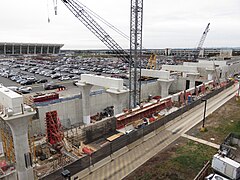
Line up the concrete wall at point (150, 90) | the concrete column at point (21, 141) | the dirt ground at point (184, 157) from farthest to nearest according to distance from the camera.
Answer: 1. the concrete wall at point (150, 90)
2. the concrete column at point (21, 141)
3. the dirt ground at point (184, 157)

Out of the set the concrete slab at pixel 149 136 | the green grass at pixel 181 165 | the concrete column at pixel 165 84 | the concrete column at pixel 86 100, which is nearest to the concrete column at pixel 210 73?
the concrete column at pixel 165 84

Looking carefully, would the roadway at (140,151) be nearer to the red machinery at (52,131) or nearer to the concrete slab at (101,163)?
the concrete slab at (101,163)

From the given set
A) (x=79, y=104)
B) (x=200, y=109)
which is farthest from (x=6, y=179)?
(x=200, y=109)

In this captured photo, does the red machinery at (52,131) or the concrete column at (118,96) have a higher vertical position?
the concrete column at (118,96)

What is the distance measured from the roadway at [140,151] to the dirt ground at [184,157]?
2.40ft

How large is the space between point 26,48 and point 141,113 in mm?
166456

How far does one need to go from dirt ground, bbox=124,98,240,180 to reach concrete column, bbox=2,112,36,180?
31.6 feet

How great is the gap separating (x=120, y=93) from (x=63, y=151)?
1065 centimetres

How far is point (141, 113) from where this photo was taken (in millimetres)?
32438

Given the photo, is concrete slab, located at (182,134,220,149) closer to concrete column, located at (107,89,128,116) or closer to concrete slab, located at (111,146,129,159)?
concrete slab, located at (111,146,129,159)

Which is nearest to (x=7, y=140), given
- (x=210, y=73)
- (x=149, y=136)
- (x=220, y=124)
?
(x=149, y=136)

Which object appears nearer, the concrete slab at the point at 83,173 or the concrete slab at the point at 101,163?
the concrete slab at the point at 83,173

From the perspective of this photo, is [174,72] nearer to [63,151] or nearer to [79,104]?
[79,104]

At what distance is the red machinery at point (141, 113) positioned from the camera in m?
29.0
